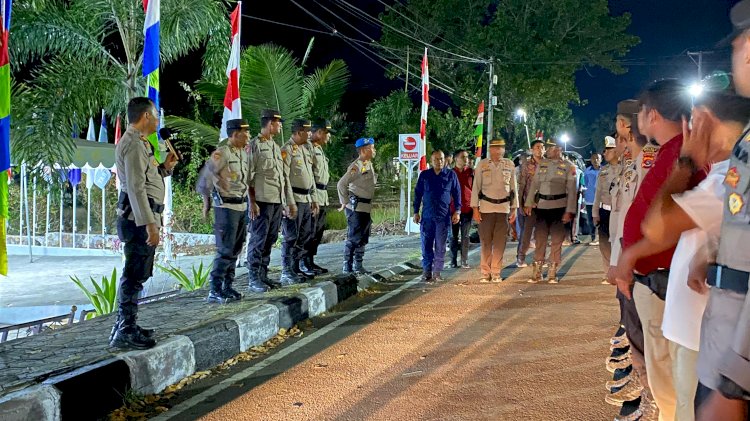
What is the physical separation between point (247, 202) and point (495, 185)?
351 centimetres

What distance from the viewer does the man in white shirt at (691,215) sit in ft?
7.31

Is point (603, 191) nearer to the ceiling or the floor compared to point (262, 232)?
nearer to the ceiling

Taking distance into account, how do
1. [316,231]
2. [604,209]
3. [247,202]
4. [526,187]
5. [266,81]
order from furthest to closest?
[266,81], [526,187], [316,231], [604,209], [247,202]

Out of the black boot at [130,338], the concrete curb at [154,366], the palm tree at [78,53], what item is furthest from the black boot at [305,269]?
the black boot at [130,338]

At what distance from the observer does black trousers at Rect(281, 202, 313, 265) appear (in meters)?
7.98

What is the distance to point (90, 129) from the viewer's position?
51.2ft

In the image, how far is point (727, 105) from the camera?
2.19 meters

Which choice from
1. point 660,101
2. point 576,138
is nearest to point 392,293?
point 660,101

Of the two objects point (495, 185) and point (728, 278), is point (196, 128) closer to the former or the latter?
→ point (495, 185)

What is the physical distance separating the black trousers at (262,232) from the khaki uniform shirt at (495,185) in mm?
2977

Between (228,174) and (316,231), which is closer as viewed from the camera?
(228,174)

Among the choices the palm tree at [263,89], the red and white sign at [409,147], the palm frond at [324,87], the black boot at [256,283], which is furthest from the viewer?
the red and white sign at [409,147]

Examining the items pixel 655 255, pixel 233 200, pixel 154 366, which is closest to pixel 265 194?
pixel 233 200

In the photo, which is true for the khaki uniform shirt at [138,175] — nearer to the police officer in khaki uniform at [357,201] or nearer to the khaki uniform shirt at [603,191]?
the police officer in khaki uniform at [357,201]
